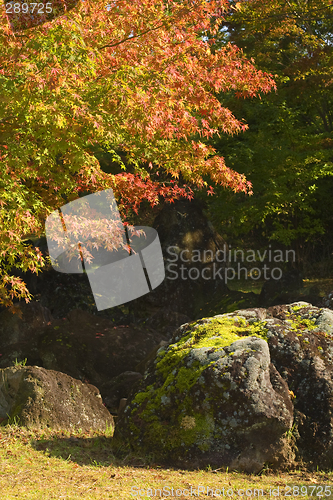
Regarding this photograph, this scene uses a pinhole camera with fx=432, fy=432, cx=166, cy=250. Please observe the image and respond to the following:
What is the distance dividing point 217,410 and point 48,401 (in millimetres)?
2067

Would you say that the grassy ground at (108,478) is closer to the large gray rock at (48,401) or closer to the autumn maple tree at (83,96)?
the large gray rock at (48,401)

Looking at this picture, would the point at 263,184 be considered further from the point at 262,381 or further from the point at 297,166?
the point at 262,381

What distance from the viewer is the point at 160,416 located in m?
4.30

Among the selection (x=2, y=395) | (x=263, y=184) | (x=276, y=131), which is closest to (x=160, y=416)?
(x=2, y=395)

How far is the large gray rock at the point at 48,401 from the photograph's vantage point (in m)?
4.88

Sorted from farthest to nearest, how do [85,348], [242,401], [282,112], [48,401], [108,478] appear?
[282,112] → [85,348] → [48,401] → [242,401] → [108,478]

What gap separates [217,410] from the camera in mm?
4047

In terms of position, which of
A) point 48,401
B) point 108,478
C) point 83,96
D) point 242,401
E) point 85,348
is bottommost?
point 85,348

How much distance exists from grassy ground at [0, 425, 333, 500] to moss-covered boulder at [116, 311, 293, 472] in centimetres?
16

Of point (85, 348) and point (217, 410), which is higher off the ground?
point (217, 410)

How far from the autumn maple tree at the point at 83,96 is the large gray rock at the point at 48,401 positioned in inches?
48.2

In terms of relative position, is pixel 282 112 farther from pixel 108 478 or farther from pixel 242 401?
pixel 108 478

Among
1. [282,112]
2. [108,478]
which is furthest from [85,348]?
[282,112]

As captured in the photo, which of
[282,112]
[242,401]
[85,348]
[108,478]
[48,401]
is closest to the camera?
[108,478]
